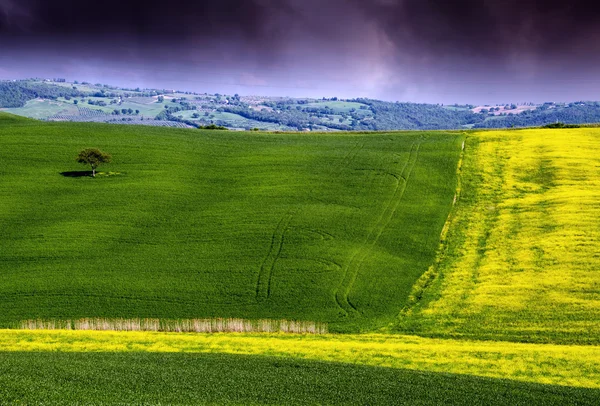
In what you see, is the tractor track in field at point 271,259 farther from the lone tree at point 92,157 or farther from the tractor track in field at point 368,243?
the lone tree at point 92,157

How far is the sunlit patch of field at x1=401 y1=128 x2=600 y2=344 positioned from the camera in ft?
142

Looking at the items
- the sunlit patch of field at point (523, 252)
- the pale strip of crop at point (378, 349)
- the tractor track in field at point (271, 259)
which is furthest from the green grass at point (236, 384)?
the tractor track in field at point (271, 259)

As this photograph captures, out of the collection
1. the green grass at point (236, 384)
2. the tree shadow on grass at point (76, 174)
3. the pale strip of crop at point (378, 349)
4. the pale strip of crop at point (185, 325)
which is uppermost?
the tree shadow on grass at point (76, 174)

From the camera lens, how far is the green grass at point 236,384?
25.8 metres

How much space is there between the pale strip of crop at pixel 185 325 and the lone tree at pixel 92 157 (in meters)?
35.1

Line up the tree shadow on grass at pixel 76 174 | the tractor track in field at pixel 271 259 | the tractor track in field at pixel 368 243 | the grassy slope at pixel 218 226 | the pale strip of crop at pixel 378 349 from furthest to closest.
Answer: the tree shadow on grass at pixel 76 174, the tractor track in field at pixel 271 259, the tractor track in field at pixel 368 243, the grassy slope at pixel 218 226, the pale strip of crop at pixel 378 349

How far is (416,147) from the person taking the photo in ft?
302

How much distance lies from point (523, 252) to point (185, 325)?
31.4 m

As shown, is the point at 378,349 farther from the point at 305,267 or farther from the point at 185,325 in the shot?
the point at 305,267

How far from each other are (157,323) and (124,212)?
2330cm

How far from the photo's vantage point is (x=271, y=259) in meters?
53.8

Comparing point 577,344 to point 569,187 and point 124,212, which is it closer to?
point 569,187

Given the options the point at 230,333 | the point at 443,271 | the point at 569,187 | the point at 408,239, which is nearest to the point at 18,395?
the point at 230,333

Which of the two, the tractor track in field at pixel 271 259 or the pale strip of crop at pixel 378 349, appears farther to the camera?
the tractor track in field at pixel 271 259
